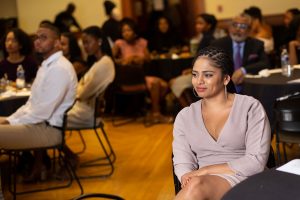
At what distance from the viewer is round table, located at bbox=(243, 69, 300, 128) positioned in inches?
158

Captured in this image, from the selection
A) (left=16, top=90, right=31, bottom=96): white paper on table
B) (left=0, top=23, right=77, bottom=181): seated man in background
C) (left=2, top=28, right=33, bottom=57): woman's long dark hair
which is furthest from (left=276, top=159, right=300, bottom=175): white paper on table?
(left=2, top=28, right=33, bottom=57): woman's long dark hair

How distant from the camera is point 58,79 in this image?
393 cm

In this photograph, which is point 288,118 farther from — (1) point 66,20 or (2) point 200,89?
(1) point 66,20

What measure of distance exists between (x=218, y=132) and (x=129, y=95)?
493 centimetres

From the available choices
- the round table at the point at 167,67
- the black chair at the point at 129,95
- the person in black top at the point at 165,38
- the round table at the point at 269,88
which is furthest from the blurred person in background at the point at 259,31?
the round table at the point at 269,88

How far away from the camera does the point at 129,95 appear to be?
7340 millimetres

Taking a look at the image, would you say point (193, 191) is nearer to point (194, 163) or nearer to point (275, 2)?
point (194, 163)

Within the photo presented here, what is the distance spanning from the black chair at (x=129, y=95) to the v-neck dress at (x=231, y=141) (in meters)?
4.21

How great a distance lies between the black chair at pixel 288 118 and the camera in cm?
328

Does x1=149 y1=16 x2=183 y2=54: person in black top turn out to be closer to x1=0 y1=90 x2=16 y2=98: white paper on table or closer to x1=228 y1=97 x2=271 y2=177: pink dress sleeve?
x1=0 y1=90 x2=16 y2=98: white paper on table

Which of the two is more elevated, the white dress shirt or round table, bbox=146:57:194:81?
the white dress shirt

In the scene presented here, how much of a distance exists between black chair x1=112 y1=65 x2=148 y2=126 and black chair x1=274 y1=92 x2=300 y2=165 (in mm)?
3202

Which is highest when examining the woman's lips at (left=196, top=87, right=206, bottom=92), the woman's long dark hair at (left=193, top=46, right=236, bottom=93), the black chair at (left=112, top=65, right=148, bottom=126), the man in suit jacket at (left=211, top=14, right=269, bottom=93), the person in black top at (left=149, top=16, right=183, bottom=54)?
the woman's long dark hair at (left=193, top=46, right=236, bottom=93)

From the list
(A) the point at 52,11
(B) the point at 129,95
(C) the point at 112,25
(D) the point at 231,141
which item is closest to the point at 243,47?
(D) the point at 231,141
